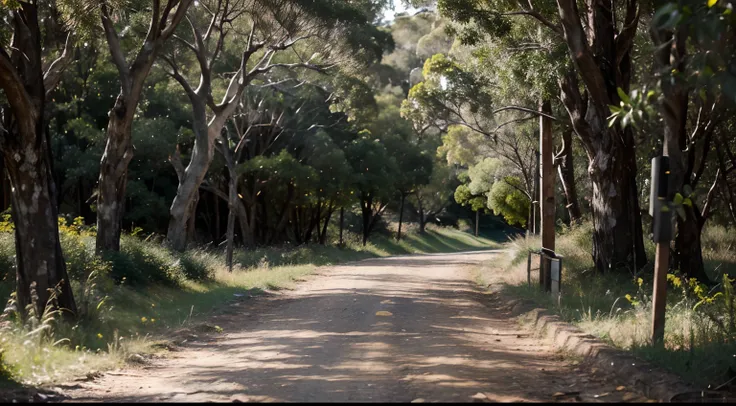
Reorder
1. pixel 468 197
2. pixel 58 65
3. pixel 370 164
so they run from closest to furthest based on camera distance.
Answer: pixel 58 65 → pixel 370 164 → pixel 468 197

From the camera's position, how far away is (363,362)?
10.9 meters

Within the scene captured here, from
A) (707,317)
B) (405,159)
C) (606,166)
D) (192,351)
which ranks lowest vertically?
(192,351)

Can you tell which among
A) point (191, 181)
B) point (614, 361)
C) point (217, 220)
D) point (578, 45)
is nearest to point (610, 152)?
point (578, 45)

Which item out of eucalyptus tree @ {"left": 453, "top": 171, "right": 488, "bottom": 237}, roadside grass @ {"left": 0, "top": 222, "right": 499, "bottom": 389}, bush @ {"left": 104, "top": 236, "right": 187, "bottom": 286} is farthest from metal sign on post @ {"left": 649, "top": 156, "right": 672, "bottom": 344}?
eucalyptus tree @ {"left": 453, "top": 171, "right": 488, "bottom": 237}

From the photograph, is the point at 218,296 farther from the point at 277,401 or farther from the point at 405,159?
the point at 405,159

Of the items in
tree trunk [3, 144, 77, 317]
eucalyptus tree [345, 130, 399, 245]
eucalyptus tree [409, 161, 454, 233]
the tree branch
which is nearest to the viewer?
tree trunk [3, 144, 77, 317]

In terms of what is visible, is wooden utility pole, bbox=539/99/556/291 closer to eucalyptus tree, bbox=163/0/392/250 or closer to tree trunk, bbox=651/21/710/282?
tree trunk, bbox=651/21/710/282

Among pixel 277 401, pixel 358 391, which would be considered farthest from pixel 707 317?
pixel 277 401

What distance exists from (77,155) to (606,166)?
2395 centimetres

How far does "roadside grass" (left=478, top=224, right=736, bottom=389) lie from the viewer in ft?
31.9

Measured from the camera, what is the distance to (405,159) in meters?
57.8

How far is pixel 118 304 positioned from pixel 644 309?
899cm

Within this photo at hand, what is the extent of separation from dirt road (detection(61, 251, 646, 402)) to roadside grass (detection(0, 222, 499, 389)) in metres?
0.58

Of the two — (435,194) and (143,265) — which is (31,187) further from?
(435,194)
